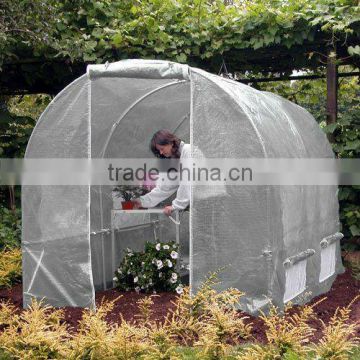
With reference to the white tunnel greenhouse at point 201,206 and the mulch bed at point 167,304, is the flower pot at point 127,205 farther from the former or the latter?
the mulch bed at point 167,304

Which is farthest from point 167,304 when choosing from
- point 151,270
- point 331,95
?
point 331,95

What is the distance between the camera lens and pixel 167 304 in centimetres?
593

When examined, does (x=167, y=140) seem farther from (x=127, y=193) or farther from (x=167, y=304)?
(x=167, y=304)

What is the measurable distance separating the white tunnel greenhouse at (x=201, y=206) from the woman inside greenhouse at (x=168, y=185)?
1.41 feet

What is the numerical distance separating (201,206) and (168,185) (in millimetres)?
1647

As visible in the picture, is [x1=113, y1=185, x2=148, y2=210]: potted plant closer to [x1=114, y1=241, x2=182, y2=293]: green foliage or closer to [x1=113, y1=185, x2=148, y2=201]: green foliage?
[x1=113, y1=185, x2=148, y2=201]: green foliage

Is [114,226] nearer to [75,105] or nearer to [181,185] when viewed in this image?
[181,185]

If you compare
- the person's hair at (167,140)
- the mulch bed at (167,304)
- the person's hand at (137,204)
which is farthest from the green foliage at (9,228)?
the person's hair at (167,140)

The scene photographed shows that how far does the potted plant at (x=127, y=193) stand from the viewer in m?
6.96

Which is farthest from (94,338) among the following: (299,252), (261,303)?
(299,252)

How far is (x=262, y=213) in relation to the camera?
517cm

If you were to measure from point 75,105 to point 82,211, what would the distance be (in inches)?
38.4

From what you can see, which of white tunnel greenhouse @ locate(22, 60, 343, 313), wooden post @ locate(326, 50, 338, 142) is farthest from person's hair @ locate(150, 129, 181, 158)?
wooden post @ locate(326, 50, 338, 142)

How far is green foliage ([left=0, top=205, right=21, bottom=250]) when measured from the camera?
26.2 ft
